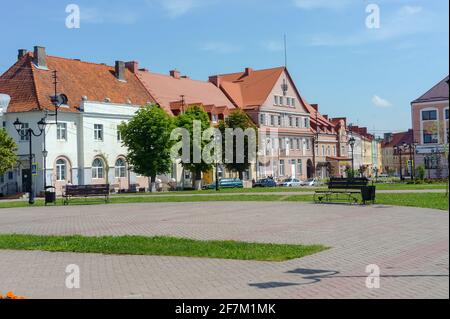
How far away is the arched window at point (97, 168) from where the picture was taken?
53.3 m

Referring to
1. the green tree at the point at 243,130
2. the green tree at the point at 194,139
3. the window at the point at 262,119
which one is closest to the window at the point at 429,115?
the window at the point at 262,119

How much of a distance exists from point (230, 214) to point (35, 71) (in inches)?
1464

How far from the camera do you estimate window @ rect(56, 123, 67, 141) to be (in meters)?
50.5

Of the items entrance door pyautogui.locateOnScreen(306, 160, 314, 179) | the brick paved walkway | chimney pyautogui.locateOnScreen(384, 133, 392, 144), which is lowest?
the brick paved walkway

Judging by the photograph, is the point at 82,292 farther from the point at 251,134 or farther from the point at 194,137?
the point at 251,134

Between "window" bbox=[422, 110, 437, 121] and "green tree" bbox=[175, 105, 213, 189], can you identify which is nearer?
"green tree" bbox=[175, 105, 213, 189]

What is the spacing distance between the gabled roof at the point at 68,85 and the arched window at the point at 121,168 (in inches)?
241

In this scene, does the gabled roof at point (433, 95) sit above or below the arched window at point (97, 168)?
above

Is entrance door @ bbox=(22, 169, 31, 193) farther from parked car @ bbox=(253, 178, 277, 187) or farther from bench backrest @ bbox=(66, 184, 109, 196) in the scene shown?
parked car @ bbox=(253, 178, 277, 187)

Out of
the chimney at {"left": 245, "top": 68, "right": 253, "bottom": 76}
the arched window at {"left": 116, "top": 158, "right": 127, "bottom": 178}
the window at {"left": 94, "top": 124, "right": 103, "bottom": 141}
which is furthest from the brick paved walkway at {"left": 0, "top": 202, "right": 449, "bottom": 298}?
the chimney at {"left": 245, "top": 68, "right": 253, "bottom": 76}

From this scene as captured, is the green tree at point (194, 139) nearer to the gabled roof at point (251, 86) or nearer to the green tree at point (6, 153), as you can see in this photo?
the green tree at point (6, 153)

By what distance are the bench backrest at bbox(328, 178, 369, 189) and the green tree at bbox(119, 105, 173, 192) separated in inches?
984
